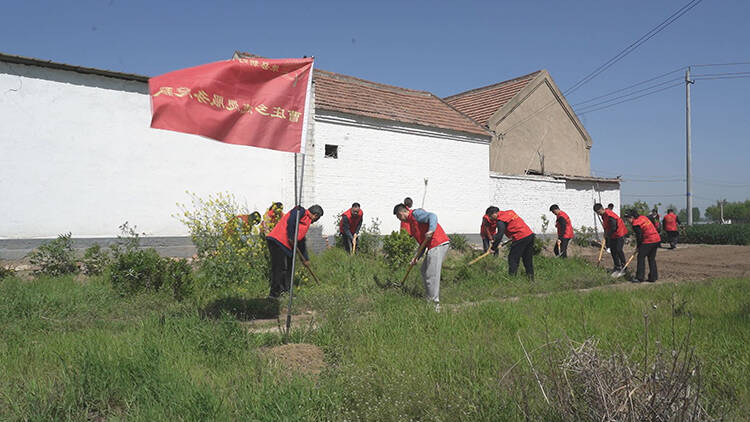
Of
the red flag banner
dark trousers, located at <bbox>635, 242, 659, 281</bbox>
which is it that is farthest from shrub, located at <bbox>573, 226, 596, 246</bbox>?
the red flag banner

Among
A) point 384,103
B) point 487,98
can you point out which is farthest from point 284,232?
point 487,98

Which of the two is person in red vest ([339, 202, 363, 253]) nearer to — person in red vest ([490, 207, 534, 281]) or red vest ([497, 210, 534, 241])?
person in red vest ([490, 207, 534, 281])

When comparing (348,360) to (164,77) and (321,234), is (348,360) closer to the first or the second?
(164,77)

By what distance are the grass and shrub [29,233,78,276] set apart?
108 cm

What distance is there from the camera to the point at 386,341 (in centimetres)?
461

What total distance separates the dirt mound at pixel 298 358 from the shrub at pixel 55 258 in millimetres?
6081

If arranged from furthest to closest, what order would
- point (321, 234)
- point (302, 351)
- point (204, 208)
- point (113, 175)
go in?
point (321, 234) → point (204, 208) → point (113, 175) → point (302, 351)

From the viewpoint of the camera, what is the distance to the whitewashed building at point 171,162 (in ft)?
27.8

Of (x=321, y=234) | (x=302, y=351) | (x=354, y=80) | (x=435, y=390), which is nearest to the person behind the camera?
(x=435, y=390)

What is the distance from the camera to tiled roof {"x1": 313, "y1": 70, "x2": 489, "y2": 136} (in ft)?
43.5

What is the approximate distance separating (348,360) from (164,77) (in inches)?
129

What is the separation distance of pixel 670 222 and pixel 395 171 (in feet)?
39.2

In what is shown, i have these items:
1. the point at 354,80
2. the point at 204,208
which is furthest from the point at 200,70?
the point at 354,80

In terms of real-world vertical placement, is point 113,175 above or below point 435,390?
above
